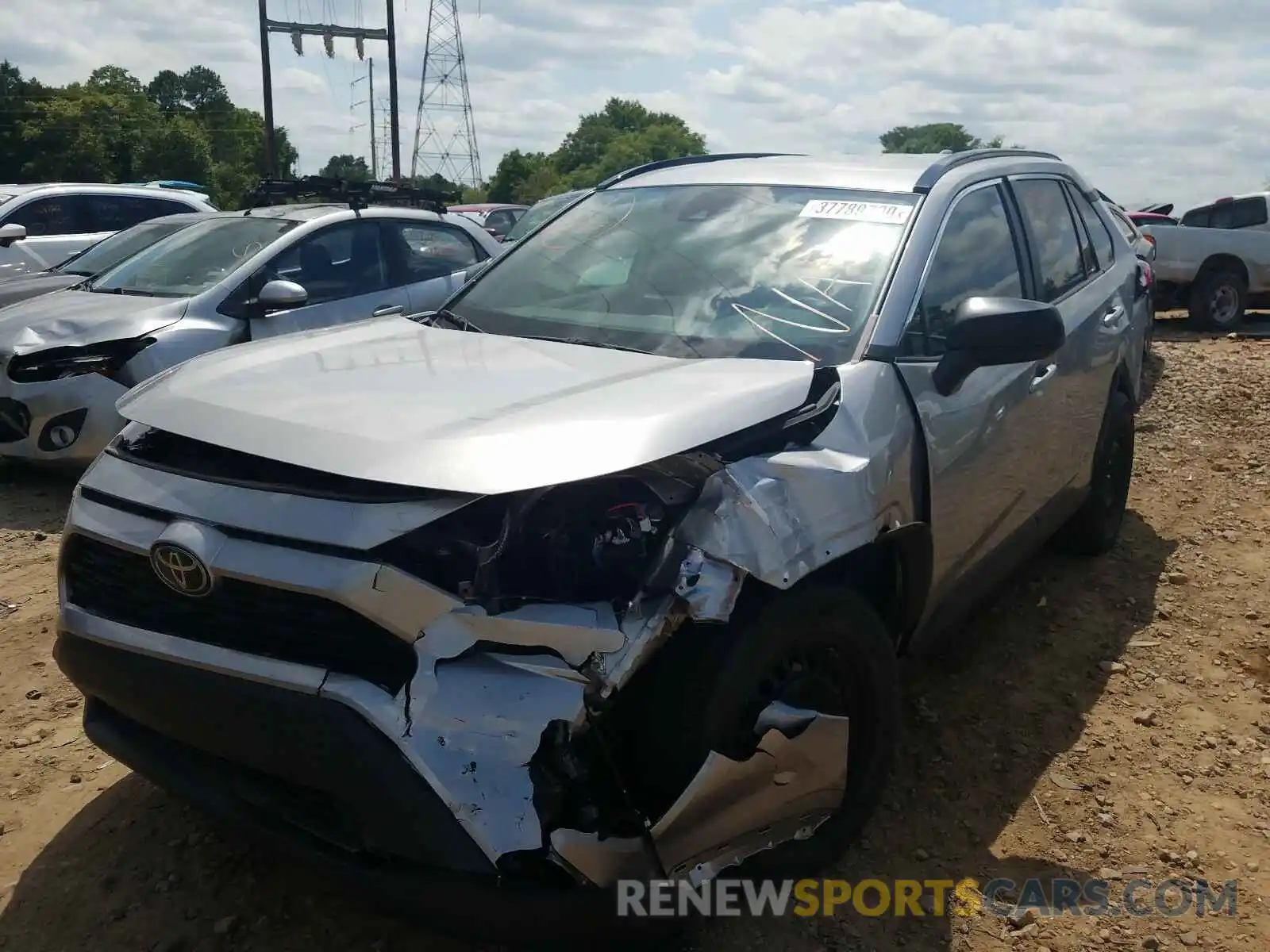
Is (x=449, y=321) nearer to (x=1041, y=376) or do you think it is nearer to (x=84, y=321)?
(x=1041, y=376)

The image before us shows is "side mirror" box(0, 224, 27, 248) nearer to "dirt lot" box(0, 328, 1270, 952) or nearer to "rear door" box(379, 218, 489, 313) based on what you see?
"rear door" box(379, 218, 489, 313)

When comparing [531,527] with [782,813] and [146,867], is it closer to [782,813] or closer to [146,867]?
[782,813]

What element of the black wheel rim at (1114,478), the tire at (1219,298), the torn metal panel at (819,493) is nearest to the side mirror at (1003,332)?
the torn metal panel at (819,493)

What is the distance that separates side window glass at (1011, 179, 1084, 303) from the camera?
3.89m

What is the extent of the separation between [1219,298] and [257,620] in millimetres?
13559

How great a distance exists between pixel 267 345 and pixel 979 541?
2.23 m

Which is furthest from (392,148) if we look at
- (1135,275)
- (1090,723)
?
(1090,723)

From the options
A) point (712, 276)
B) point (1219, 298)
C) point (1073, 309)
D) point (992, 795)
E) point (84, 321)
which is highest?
point (712, 276)

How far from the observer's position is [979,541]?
10.9 feet

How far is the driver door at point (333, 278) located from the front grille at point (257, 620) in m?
4.08

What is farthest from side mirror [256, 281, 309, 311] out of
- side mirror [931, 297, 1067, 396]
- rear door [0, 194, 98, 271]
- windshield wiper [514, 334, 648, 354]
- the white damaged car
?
rear door [0, 194, 98, 271]

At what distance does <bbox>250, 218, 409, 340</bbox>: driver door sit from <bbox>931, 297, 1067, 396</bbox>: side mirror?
4.51 m

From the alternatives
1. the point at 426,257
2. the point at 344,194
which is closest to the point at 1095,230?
the point at 426,257

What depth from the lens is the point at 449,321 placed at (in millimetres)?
3467
